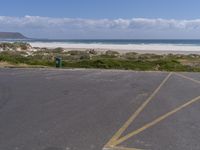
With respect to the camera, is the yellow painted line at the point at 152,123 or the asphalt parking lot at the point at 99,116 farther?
the yellow painted line at the point at 152,123

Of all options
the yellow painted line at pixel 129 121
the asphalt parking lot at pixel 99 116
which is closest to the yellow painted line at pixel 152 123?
the asphalt parking lot at pixel 99 116

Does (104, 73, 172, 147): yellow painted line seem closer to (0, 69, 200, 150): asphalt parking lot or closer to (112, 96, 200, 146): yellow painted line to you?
(0, 69, 200, 150): asphalt parking lot

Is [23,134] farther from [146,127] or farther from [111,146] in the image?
[146,127]

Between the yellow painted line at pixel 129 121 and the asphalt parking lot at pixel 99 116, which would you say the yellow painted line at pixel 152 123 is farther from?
the yellow painted line at pixel 129 121

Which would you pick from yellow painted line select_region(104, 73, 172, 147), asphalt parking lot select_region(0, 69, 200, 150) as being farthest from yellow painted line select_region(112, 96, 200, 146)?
yellow painted line select_region(104, 73, 172, 147)

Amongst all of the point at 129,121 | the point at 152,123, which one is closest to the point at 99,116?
the point at 129,121

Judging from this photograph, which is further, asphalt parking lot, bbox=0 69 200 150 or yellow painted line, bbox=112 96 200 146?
yellow painted line, bbox=112 96 200 146

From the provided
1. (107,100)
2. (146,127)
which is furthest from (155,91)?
(146,127)

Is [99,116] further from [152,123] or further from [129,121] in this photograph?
[152,123]

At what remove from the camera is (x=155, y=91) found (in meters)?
12.8

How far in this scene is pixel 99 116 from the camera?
855 cm

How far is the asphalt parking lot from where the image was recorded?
6.48 metres

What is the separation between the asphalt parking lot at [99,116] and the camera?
648 cm

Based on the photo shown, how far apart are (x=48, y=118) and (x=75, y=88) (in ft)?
16.7
